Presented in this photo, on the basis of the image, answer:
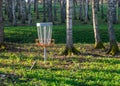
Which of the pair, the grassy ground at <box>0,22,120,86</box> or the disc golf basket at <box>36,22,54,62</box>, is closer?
the grassy ground at <box>0,22,120,86</box>

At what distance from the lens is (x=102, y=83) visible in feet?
33.6

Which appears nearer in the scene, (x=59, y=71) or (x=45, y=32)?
(x=59, y=71)

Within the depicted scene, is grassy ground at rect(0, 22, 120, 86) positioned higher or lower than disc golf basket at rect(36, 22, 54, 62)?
lower

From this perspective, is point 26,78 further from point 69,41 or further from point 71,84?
point 69,41

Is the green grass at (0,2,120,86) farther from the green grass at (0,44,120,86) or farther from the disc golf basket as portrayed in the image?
the disc golf basket

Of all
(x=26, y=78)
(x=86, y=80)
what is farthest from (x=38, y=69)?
(x=86, y=80)

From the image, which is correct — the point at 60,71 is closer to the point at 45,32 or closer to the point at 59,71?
the point at 59,71

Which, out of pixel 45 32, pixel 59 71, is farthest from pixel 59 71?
pixel 45 32

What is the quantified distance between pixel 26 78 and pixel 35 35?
1580cm

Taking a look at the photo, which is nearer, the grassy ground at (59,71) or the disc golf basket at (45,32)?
the grassy ground at (59,71)

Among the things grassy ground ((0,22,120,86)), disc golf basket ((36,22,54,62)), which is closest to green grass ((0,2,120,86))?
grassy ground ((0,22,120,86))

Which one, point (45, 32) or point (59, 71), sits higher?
point (45, 32)

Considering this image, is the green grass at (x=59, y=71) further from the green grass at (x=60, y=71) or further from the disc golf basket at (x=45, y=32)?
the disc golf basket at (x=45, y=32)

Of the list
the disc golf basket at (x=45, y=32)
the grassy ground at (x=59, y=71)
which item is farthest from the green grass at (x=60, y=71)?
the disc golf basket at (x=45, y=32)
